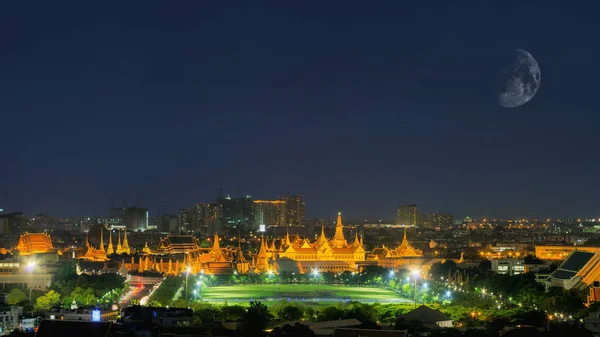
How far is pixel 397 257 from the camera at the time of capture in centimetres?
8462

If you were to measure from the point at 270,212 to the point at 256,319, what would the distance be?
157 m

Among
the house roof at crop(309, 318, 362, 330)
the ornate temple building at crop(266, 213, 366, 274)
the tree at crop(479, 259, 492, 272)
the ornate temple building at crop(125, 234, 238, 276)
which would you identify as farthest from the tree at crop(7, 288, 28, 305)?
the ornate temple building at crop(266, 213, 366, 274)

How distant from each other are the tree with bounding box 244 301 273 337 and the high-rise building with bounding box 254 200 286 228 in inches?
5897

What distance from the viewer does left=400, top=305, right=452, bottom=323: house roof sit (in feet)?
122

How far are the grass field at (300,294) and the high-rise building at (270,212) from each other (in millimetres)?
122957

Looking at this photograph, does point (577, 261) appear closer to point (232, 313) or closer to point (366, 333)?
point (232, 313)

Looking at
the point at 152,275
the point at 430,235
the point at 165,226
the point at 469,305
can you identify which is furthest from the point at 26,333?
the point at 165,226

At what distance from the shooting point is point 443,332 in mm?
32656

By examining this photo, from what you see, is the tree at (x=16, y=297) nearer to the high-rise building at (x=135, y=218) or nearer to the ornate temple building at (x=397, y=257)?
the ornate temple building at (x=397, y=257)

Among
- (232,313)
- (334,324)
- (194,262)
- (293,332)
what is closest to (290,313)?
(232,313)

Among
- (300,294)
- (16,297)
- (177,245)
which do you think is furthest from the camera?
(177,245)

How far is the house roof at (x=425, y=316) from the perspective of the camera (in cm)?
3709

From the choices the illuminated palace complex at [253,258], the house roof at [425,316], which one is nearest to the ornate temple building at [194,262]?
the illuminated palace complex at [253,258]

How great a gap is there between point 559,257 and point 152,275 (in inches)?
1277
